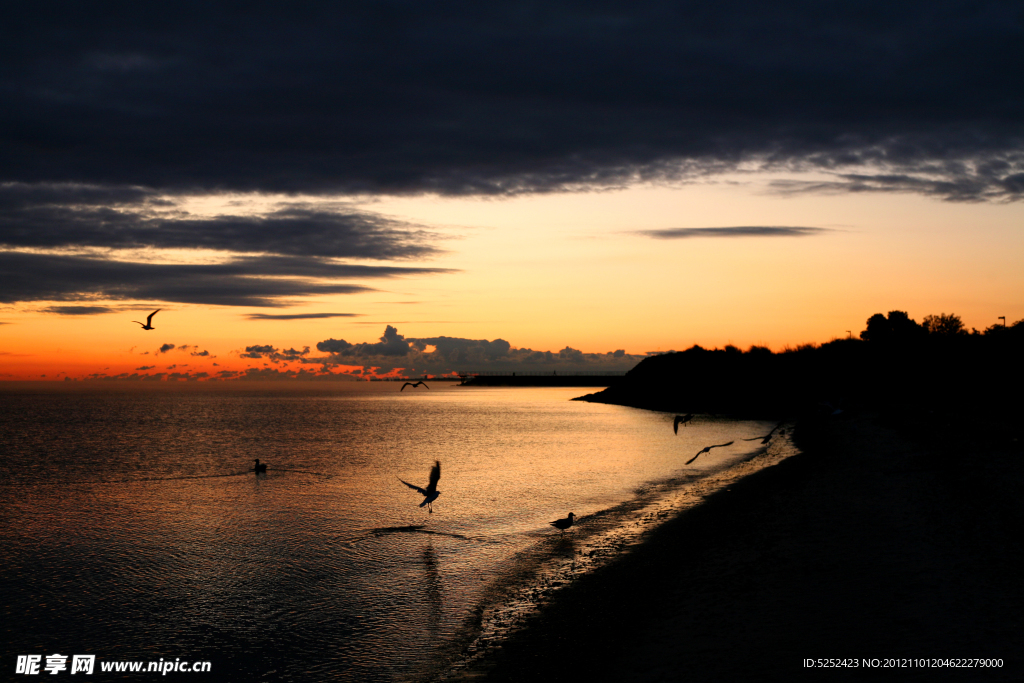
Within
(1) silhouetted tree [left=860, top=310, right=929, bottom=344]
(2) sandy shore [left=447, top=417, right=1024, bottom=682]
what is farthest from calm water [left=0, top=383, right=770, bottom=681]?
(1) silhouetted tree [left=860, top=310, right=929, bottom=344]

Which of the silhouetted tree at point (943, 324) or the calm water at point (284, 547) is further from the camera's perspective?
the silhouetted tree at point (943, 324)

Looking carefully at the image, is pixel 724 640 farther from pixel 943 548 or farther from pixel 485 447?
pixel 485 447

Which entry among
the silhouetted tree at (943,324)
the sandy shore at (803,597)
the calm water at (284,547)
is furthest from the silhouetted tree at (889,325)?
the sandy shore at (803,597)

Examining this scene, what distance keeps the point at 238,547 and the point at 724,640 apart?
15941mm

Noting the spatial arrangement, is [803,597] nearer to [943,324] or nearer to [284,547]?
[284,547]

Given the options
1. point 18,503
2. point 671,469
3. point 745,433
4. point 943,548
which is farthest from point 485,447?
point 943,548

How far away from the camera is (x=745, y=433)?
198ft

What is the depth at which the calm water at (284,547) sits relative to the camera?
12.2m

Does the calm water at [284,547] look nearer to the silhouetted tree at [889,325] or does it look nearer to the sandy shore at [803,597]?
the sandy shore at [803,597]

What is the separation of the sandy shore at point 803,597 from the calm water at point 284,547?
2600mm

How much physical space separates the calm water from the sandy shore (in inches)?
102

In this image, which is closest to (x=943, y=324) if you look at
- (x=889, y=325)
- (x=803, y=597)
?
(x=889, y=325)

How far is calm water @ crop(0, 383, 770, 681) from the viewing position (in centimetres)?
1216

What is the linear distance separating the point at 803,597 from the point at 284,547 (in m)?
15.2
